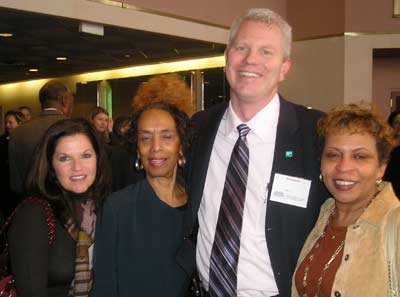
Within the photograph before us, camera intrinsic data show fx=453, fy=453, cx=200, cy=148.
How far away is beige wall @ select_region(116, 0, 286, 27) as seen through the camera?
7.16m

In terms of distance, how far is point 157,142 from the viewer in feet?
7.32

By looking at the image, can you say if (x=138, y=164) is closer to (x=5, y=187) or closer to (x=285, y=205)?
(x=285, y=205)

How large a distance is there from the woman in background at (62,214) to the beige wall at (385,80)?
837 cm

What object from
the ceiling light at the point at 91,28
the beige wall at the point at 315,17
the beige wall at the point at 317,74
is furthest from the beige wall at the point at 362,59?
the ceiling light at the point at 91,28

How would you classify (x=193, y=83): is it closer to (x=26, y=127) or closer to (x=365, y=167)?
(x=26, y=127)

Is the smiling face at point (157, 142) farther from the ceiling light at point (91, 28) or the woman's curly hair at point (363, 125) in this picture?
the ceiling light at point (91, 28)

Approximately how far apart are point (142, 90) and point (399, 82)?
27.6ft

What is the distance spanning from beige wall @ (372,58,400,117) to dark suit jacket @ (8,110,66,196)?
7247 millimetres

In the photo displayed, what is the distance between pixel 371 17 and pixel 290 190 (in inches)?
289

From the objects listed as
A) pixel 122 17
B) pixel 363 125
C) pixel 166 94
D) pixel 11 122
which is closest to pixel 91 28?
pixel 122 17

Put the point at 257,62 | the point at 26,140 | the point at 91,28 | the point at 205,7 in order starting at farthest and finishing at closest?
the point at 205,7
the point at 91,28
the point at 26,140
the point at 257,62

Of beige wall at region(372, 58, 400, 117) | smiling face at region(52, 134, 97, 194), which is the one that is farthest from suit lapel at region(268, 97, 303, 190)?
beige wall at region(372, 58, 400, 117)

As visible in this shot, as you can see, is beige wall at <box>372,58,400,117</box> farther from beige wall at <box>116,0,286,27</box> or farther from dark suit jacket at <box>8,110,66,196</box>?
dark suit jacket at <box>8,110,66,196</box>

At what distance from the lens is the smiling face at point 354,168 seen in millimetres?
1824
